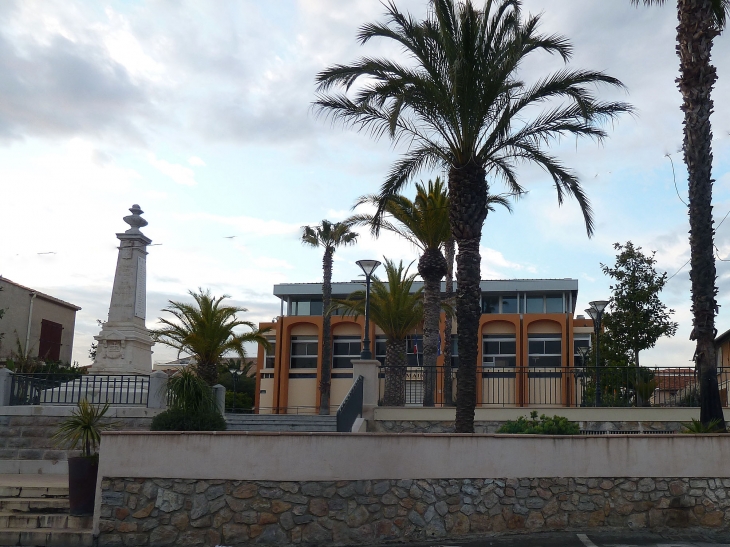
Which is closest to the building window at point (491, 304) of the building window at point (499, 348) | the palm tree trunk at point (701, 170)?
the building window at point (499, 348)

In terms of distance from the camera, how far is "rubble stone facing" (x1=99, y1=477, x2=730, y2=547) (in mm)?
10391

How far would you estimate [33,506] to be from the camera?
37.4 ft

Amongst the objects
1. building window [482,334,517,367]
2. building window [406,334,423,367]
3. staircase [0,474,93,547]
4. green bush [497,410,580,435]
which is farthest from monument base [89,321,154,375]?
building window [482,334,517,367]

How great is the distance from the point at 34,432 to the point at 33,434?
5 centimetres

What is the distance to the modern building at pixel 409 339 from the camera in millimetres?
46656

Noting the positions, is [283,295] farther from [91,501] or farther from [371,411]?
[91,501]

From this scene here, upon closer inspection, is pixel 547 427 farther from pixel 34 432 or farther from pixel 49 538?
pixel 34 432

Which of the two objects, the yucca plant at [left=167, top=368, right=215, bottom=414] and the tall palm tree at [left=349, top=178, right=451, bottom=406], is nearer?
the yucca plant at [left=167, top=368, right=215, bottom=414]

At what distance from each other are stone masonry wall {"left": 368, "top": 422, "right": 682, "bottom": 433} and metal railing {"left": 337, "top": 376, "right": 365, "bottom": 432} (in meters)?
0.79

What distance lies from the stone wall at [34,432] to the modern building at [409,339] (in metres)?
28.1

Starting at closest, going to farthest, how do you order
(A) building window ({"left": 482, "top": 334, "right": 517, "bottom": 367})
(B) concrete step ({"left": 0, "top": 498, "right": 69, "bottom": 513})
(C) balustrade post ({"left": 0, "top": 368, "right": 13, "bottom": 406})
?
(B) concrete step ({"left": 0, "top": 498, "right": 69, "bottom": 513})
(C) balustrade post ({"left": 0, "top": 368, "right": 13, "bottom": 406})
(A) building window ({"left": 482, "top": 334, "right": 517, "bottom": 367})

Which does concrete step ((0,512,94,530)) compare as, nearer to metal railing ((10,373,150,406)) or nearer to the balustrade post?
Result: metal railing ((10,373,150,406))

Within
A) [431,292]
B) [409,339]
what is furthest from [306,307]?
[431,292]

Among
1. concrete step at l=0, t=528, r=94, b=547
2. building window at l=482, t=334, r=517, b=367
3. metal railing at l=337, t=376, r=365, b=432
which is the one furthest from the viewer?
building window at l=482, t=334, r=517, b=367
